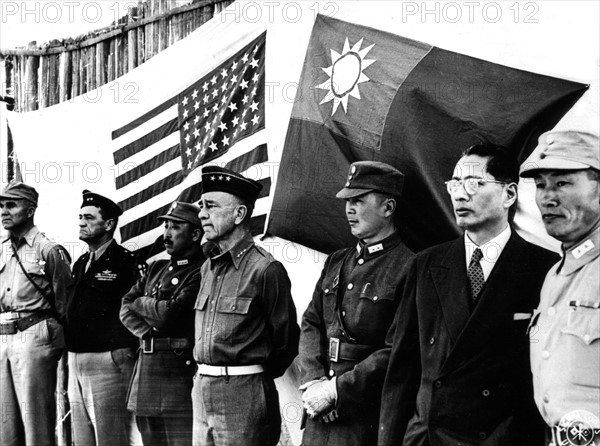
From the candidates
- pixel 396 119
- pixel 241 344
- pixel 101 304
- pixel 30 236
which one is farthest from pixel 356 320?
pixel 30 236

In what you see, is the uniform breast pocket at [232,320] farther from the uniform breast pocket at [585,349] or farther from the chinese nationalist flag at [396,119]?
the uniform breast pocket at [585,349]

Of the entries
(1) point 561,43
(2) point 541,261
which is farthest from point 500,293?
(1) point 561,43

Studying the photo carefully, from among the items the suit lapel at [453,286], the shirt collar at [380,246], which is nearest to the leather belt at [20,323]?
the shirt collar at [380,246]

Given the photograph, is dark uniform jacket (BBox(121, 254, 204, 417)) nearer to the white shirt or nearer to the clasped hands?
the clasped hands

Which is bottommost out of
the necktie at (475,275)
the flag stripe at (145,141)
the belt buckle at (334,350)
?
the belt buckle at (334,350)

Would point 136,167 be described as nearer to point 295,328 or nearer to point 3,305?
point 3,305

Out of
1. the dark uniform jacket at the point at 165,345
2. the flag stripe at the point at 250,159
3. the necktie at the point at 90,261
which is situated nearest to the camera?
the dark uniform jacket at the point at 165,345

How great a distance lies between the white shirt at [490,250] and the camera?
3.68 m

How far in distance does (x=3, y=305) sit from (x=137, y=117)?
71.7 inches

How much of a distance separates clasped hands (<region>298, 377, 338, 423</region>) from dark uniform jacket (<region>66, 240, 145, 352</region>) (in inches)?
90.5

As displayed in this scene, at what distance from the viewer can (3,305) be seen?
6859 millimetres

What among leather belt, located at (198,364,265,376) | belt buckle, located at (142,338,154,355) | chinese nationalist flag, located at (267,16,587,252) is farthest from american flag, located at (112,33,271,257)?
leather belt, located at (198,364,265,376)

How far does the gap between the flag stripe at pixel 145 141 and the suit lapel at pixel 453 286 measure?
11.0 feet

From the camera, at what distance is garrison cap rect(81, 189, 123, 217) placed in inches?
268
